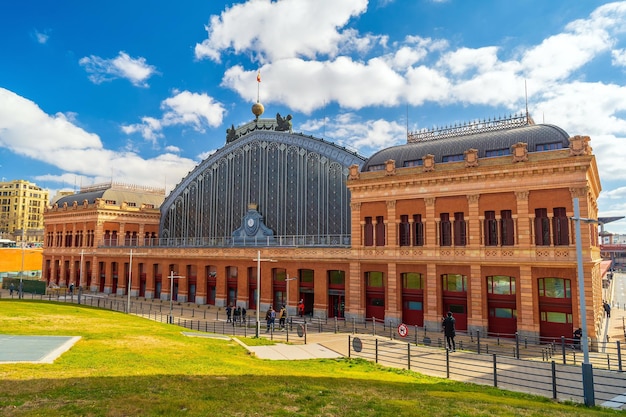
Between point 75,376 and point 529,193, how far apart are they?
3359cm

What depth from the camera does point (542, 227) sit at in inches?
1366

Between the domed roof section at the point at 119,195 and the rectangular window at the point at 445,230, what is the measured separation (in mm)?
61790

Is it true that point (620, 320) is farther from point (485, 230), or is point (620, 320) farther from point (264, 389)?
point (264, 389)

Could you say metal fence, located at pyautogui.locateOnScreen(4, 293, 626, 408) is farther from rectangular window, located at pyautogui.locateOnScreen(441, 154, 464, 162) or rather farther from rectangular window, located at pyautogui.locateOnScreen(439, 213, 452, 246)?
rectangular window, located at pyautogui.locateOnScreen(441, 154, 464, 162)

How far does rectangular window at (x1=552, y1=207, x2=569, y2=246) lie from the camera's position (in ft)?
110

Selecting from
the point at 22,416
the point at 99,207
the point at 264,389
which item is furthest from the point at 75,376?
the point at 99,207

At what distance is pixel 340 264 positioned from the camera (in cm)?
4541

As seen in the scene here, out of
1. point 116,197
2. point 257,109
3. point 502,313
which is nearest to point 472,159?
point 502,313

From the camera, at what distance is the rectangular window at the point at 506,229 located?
35.9m

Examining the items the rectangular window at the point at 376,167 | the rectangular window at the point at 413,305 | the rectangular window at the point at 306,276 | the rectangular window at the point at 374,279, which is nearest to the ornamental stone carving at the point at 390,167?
the rectangular window at the point at 376,167

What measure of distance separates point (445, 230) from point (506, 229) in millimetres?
5230

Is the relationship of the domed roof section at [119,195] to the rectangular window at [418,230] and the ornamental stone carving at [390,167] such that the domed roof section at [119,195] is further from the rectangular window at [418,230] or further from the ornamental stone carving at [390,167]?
the rectangular window at [418,230]

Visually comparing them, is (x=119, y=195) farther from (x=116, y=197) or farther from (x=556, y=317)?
(x=556, y=317)

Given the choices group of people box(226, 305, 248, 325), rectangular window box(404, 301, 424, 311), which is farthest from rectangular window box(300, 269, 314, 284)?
rectangular window box(404, 301, 424, 311)
